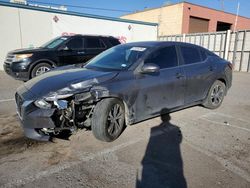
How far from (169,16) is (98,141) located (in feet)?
83.8

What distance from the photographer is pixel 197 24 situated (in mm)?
26750

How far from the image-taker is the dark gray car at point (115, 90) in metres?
3.14

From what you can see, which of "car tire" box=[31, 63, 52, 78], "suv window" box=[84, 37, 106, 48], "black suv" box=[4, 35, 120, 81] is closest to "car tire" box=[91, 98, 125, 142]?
"car tire" box=[31, 63, 52, 78]

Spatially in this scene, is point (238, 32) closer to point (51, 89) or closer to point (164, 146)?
point (164, 146)

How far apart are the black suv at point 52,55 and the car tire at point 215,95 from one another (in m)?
5.14

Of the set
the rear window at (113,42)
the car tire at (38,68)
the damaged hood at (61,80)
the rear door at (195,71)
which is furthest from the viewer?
the rear window at (113,42)

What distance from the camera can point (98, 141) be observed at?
11.9 feet

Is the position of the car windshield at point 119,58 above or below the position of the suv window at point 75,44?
below

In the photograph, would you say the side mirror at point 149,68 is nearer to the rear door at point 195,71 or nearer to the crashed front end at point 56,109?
the crashed front end at point 56,109

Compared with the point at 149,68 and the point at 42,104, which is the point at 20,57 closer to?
the point at 42,104

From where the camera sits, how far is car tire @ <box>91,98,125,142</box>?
333 cm

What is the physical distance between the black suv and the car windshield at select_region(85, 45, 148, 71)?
3943 millimetres

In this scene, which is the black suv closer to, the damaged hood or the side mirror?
the damaged hood

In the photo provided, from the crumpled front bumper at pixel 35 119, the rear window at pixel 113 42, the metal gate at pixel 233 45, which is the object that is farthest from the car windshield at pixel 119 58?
the metal gate at pixel 233 45
